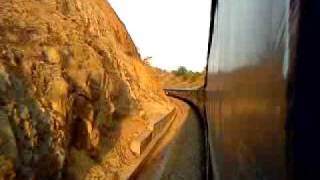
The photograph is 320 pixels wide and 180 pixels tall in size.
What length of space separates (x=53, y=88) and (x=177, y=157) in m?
4.08

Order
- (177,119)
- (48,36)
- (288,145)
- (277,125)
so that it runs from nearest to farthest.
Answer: (288,145) → (277,125) → (48,36) → (177,119)

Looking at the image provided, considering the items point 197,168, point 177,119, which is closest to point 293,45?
point 197,168

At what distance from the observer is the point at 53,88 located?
45.6 feet

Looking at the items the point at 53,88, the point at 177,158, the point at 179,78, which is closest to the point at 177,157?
the point at 177,158

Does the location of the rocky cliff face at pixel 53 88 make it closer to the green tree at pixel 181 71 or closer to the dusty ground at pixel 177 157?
the dusty ground at pixel 177 157

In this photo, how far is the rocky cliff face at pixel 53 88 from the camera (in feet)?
37.4

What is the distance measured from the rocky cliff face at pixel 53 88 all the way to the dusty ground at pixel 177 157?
1.85 meters

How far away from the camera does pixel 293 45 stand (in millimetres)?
1046

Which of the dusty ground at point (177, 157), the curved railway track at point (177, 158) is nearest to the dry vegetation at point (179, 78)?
the dusty ground at point (177, 157)

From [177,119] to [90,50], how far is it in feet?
30.4

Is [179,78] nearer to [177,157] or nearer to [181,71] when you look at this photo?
[181,71]

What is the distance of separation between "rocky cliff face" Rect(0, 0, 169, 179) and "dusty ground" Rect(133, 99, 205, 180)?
185cm

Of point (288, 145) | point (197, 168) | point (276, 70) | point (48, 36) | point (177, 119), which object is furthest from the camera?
point (177, 119)

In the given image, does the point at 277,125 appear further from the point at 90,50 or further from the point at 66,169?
the point at 90,50
